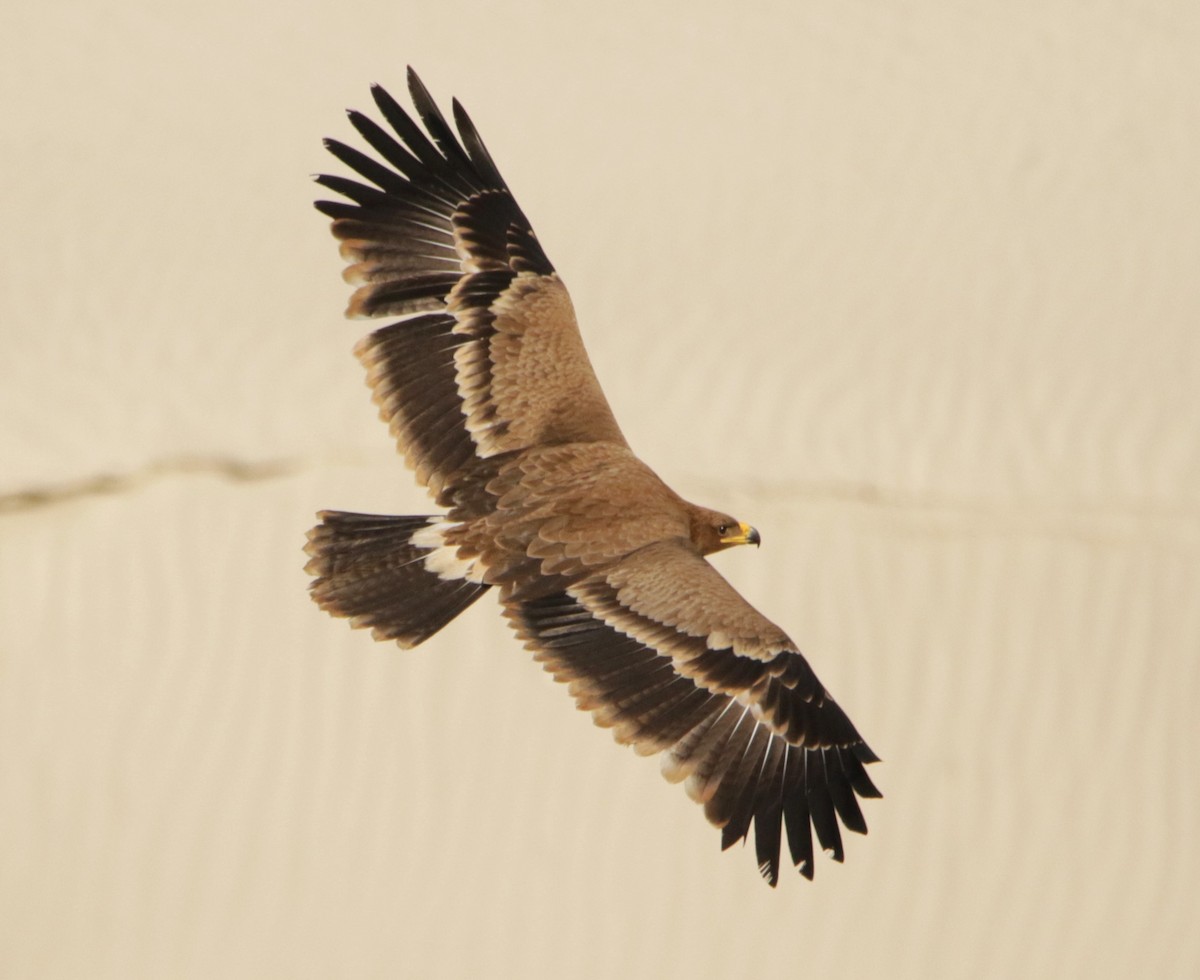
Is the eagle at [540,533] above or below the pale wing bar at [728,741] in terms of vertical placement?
above

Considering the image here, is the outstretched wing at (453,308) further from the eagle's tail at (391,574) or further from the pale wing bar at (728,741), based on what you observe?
the pale wing bar at (728,741)

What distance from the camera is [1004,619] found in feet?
28.9

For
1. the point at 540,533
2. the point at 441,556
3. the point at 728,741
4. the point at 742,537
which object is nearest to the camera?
the point at 728,741

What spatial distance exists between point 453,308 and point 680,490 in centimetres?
306

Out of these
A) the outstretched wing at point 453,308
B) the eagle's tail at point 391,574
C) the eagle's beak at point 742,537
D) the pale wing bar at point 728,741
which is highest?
the outstretched wing at point 453,308

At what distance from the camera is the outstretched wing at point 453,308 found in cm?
606

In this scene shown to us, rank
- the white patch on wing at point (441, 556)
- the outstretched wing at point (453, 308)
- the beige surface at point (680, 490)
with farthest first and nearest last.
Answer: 1. the beige surface at point (680, 490)
2. the outstretched wing at point (453, 308)
3. the white patch on wing at point (441, 556)

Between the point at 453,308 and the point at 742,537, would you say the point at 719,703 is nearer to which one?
the point at 742,537

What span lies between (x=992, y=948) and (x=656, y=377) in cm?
347

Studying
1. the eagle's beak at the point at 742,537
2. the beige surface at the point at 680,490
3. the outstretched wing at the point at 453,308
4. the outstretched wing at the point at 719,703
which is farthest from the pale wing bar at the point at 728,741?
the beige surface at the point at 680,490

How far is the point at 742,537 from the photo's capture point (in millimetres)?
6125

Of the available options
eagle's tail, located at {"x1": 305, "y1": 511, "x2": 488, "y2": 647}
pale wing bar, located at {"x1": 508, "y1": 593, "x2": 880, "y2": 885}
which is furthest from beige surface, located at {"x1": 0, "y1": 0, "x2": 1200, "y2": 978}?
pale wing bar, located at {"x1": 508, "y1": 593, "x2": 880, "y2": 885}

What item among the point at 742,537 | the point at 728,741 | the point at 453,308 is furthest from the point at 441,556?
the point at 728,741

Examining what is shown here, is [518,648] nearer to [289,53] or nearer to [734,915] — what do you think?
[734,915]
